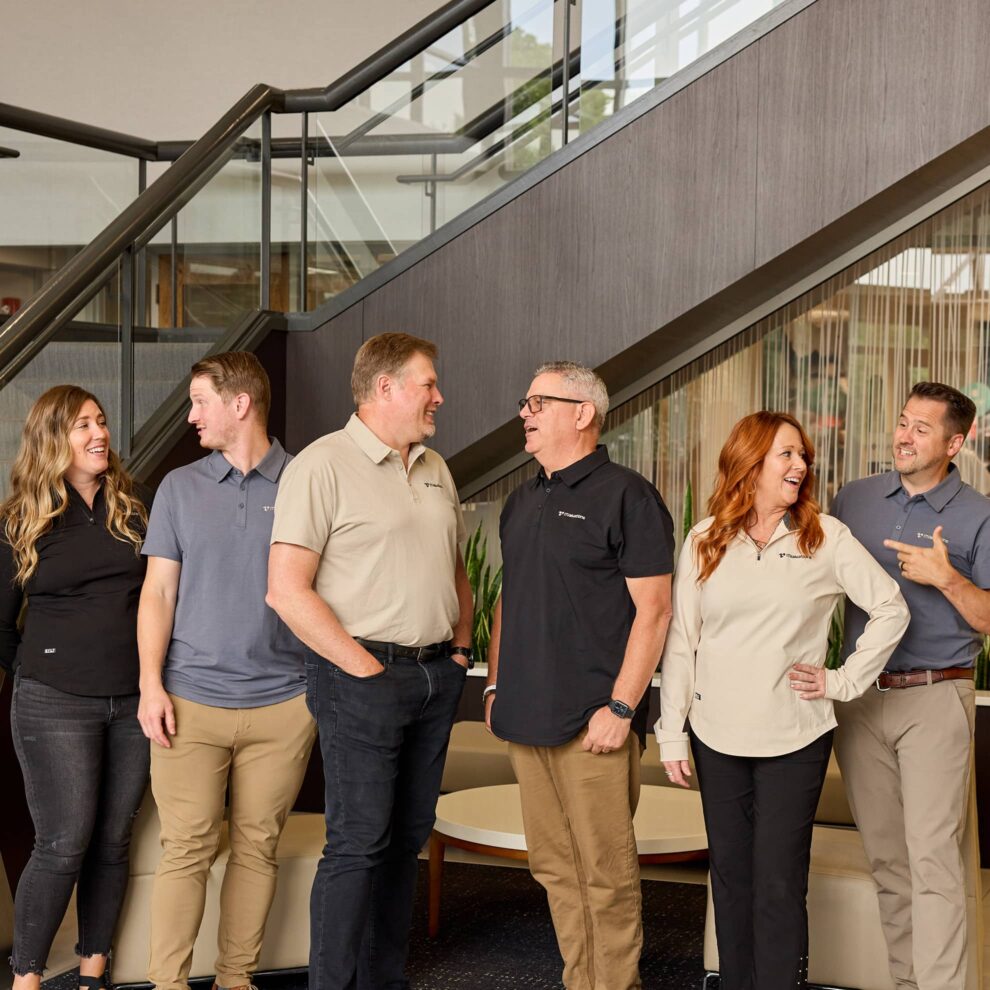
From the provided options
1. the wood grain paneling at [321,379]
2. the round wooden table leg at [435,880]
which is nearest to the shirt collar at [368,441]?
the round wooden table leg at [435,880]

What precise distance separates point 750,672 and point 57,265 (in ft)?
13.9

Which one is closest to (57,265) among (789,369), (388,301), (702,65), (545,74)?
(388,301)

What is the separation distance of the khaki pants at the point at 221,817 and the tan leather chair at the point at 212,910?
0.17 m

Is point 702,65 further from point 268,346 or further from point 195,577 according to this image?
point 195,577

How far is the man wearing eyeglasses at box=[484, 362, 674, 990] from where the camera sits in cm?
288

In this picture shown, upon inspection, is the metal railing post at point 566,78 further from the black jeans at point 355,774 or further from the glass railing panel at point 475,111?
the black jeans at point 355,774

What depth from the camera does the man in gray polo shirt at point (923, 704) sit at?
2.97 m

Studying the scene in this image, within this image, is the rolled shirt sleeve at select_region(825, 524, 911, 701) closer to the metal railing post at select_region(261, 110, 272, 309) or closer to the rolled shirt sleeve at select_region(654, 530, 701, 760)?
the rolled shirt sleeve at select_region(654, 530, 701, 760)

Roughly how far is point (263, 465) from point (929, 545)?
65.9 inches

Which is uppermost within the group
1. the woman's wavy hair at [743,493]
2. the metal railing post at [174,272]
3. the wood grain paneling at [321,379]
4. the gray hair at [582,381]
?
the metal railing post at [174,272]

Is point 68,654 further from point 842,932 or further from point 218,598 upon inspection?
point 842,932

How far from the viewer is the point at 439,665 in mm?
3004

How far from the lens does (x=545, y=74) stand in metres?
5.12

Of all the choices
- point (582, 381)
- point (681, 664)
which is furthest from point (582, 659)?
point (582, 381)
